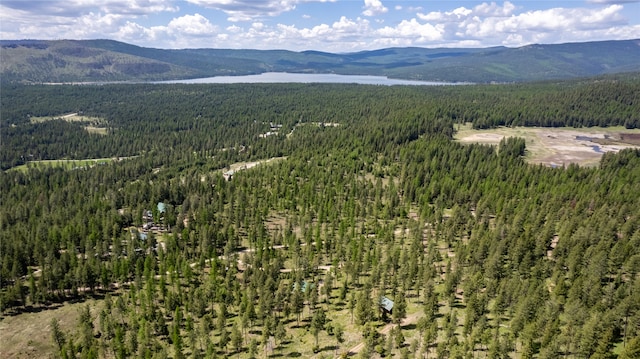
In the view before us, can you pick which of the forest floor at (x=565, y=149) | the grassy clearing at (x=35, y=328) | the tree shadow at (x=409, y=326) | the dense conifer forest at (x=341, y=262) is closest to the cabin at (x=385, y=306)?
the dense conifer forest at (x=341, y=262)

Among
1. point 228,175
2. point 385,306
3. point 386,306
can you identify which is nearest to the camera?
point 386,306

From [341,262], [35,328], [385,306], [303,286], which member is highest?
[385,306]

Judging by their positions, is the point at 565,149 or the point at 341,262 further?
the point at 565,149

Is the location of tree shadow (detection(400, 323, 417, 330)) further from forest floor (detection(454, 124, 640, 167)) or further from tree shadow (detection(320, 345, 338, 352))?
forest floor (detection(454, 124, 640, 167))

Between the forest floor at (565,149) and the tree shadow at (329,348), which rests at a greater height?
the forest floor at (565,149)

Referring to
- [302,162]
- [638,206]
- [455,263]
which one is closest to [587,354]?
[455,263]

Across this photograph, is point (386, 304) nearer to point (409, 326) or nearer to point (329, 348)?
point (409, 326)

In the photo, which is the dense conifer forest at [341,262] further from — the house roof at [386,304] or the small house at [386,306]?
the house roof at [386,304]

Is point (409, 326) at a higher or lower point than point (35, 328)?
higher

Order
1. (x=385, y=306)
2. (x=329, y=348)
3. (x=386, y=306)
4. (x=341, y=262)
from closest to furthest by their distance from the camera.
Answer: (x=329, y=348) → (x=386, y=306) → (x=385, y=306) → (x=341, y=262)

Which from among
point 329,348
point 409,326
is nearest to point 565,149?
point 409,326

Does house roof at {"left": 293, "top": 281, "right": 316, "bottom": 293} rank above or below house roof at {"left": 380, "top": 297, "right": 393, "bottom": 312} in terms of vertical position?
below

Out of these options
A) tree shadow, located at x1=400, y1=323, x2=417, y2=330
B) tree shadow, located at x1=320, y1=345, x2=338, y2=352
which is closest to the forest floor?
tree shadow, located at x1=400, y1=323, x2=417, y2=330

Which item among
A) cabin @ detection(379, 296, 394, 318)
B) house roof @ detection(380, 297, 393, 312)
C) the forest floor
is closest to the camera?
house roof @ detection(380, 297, 393, 312)
